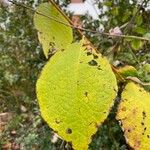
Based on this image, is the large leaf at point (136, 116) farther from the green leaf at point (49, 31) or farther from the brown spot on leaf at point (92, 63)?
the green leaf at point (49, 31)

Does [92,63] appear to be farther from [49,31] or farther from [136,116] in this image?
[49,31]

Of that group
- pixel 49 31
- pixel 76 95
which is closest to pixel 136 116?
pixel 76 95

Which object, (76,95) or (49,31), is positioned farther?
(49,31)

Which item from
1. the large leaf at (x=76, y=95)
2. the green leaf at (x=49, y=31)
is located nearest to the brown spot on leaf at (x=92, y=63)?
the large leaf at (x=76, y=95)

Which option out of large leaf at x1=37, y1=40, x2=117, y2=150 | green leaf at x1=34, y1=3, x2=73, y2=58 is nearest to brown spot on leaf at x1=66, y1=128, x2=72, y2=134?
large leaf at x1=37, y1=40, x2=117, y2=150

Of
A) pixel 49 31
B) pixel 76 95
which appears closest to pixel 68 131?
pixel 76 95

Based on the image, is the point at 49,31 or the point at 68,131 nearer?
the point at 68,131
